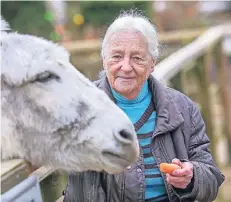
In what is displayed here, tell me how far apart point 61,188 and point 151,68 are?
2.34 ft

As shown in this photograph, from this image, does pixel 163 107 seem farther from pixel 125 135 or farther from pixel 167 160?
pixel 125 135

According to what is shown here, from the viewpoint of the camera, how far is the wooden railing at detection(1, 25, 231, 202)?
96.1 inches

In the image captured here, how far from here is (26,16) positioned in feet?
44.8

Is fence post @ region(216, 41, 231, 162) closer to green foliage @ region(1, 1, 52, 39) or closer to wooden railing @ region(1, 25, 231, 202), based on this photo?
wooden railing @ region(1, 25, 231, 202)

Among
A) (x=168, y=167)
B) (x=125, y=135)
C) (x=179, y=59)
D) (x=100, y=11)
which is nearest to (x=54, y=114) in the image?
(x=125, y=135)

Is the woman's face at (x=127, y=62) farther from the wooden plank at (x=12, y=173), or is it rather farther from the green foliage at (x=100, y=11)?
the green foliage at (x=100, y=11)

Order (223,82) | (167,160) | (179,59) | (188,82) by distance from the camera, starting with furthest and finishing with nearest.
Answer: (223,82) < (188,82) < (179,59) < (167,160)

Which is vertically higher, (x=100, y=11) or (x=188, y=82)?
(x=100, y=11)

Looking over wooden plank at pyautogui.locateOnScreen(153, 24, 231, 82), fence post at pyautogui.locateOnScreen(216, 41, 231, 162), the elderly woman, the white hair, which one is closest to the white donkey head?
the elderly woman

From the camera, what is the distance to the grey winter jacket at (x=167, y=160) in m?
2.20

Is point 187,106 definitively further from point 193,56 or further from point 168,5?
point 168,5

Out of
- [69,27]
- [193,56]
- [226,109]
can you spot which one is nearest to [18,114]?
[193,56]

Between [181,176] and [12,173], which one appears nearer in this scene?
[181,176]

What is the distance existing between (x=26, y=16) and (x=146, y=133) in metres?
11.8
